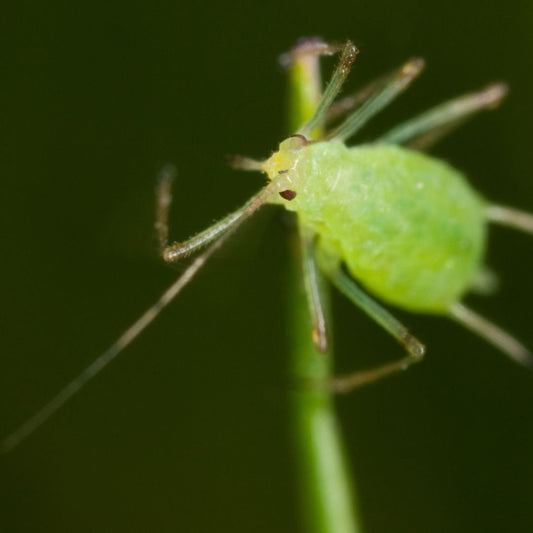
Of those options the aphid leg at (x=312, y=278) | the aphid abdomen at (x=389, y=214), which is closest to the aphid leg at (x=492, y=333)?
the aphid abdomen at (x=389, y=214)

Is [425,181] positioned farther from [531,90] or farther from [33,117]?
[33,117]

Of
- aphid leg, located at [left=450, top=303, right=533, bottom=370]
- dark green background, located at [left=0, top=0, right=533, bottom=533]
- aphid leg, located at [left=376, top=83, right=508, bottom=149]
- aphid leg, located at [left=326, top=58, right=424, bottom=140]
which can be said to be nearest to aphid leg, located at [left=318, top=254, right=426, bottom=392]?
dark green background, located at [left=0, top=0, right=533, bottom=533]

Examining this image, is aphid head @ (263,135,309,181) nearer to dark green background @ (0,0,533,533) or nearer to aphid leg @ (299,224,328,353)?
dark green background @ (0,0,533,533)

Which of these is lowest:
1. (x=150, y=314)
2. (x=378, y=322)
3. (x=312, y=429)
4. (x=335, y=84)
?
(x=312, y=429)

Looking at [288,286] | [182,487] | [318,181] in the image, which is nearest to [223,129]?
[318,181]

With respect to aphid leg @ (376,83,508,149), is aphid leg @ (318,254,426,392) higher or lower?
lower

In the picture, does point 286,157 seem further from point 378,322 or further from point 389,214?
point 378,322

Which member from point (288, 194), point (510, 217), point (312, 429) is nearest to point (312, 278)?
point (288, 194)
